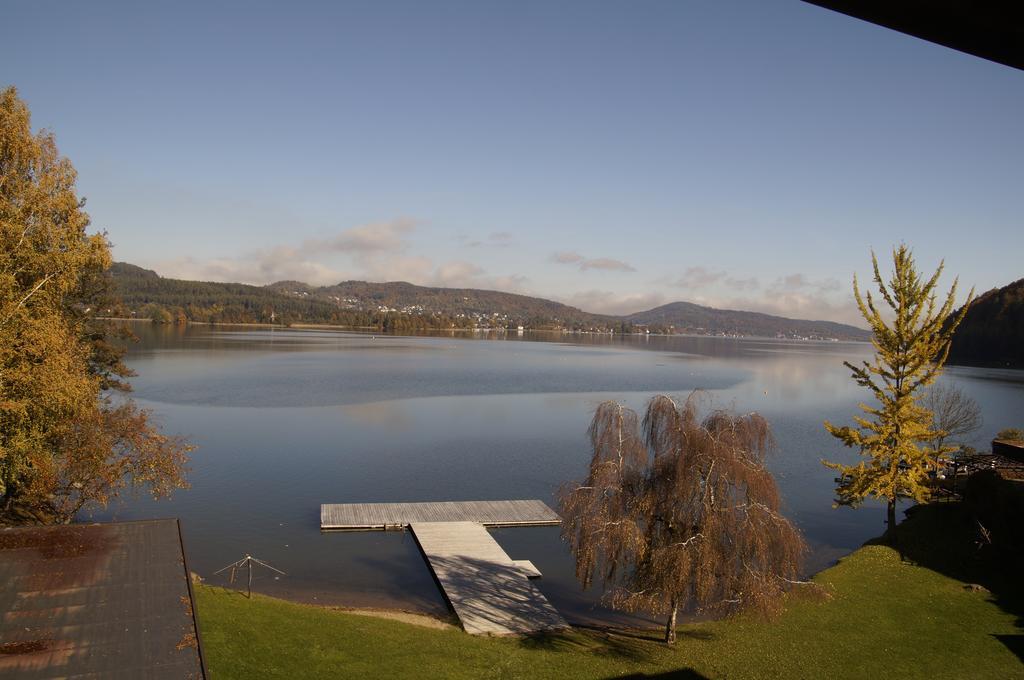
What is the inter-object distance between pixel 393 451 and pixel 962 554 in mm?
29060

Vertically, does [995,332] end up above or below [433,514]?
above

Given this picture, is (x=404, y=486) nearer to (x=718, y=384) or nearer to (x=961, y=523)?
(x=961, y=523)

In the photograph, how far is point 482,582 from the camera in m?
22.3

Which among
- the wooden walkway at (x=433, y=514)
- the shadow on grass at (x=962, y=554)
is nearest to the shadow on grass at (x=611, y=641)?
the shadow on grass at (x=962, y=554)

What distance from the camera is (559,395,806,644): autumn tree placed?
15.4 m

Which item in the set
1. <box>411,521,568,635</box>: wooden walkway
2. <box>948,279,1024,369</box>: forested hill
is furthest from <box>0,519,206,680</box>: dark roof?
<box>948,279,1024,369</box>: forested hill

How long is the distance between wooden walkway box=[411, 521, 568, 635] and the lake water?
69 centimetres

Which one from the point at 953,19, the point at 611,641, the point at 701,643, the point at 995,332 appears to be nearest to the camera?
the point at 953,19

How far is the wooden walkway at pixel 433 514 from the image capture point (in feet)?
91.4

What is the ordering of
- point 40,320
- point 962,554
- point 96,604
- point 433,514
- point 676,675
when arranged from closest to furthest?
point 96,604
point 676,675
point 40,320
point 962,554
point 433,514

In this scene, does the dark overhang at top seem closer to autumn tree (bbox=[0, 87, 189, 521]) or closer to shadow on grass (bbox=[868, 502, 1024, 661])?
autumn tree (bbox=[0, 87, 189, 521])

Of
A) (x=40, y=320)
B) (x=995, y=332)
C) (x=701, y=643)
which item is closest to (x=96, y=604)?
(x=40, y=320)

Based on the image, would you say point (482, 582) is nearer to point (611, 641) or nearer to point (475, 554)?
point (475, 554)

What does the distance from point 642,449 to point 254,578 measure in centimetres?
1440
